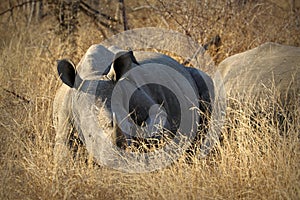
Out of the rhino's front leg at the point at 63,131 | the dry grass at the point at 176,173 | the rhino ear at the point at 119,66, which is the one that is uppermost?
the rhino ear at the point at 119,66

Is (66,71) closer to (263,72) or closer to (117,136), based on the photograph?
(117,136)

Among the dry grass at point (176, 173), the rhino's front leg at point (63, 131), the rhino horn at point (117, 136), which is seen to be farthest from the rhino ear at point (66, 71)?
the rhino horn at point (117, 136)

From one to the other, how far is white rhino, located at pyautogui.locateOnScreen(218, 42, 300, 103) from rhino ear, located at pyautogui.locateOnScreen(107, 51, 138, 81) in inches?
59.9

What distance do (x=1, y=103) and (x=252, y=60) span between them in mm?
3036

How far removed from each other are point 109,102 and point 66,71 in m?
0.56

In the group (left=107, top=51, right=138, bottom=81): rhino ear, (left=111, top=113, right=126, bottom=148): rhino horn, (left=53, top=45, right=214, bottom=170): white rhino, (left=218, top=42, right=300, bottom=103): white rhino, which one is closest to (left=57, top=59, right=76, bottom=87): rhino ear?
(left=53, top=45, right=214, bottom=170): white rhino

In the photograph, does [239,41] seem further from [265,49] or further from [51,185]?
[51,185]

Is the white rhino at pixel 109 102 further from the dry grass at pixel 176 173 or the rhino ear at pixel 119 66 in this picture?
the dry grass at pixel 176 173

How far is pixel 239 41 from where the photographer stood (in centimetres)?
811

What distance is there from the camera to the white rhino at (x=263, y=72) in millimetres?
5414

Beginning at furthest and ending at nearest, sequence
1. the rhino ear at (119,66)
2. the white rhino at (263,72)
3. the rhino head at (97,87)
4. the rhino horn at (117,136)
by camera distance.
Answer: the white rhino at (263,72) < the rhino ear at (119,66) < the rhino head at (97,87) < the rhino horn at (117,136)

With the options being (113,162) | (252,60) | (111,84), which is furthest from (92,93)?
(252,60)

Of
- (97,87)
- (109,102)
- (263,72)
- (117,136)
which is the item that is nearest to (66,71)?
(97,87)

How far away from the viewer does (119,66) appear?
406 centimetres
